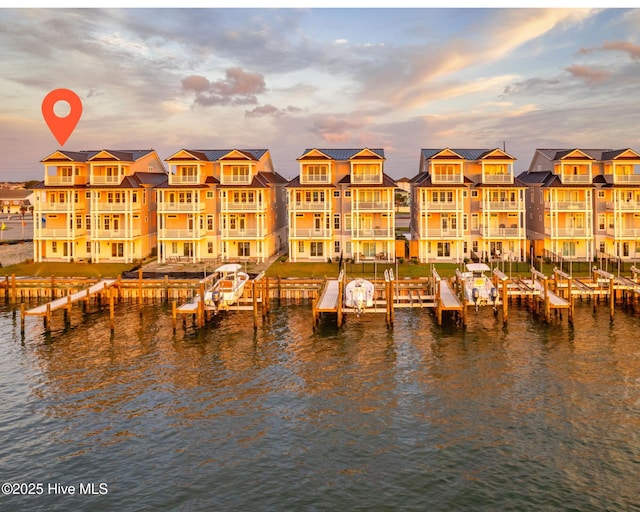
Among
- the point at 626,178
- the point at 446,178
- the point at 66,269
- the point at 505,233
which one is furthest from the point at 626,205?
the point at 66,269

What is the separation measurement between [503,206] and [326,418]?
45125 mm

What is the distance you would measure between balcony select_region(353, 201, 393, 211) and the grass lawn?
26.7m

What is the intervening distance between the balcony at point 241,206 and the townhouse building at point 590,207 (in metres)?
32.7

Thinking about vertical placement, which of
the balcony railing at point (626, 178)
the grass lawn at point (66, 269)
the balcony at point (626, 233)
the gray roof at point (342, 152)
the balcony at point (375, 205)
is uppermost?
the gray roof at point (342, 152)

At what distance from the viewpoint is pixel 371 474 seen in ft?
72.9

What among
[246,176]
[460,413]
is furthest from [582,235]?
A: [460,413]

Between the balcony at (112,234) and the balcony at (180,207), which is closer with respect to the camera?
the balcony at (180,207)

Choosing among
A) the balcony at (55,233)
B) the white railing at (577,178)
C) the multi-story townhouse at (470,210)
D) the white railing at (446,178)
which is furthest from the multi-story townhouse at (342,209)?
the balcony at (55,233)

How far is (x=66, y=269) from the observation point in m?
63.0

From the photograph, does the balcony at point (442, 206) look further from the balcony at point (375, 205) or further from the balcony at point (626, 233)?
the balcony at point (626, 233)

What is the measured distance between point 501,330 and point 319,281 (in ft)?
58.0

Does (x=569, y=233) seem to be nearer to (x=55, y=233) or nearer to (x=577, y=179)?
(x=577, y=179)

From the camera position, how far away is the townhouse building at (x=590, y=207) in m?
64.2

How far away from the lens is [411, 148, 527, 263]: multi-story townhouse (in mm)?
64438
